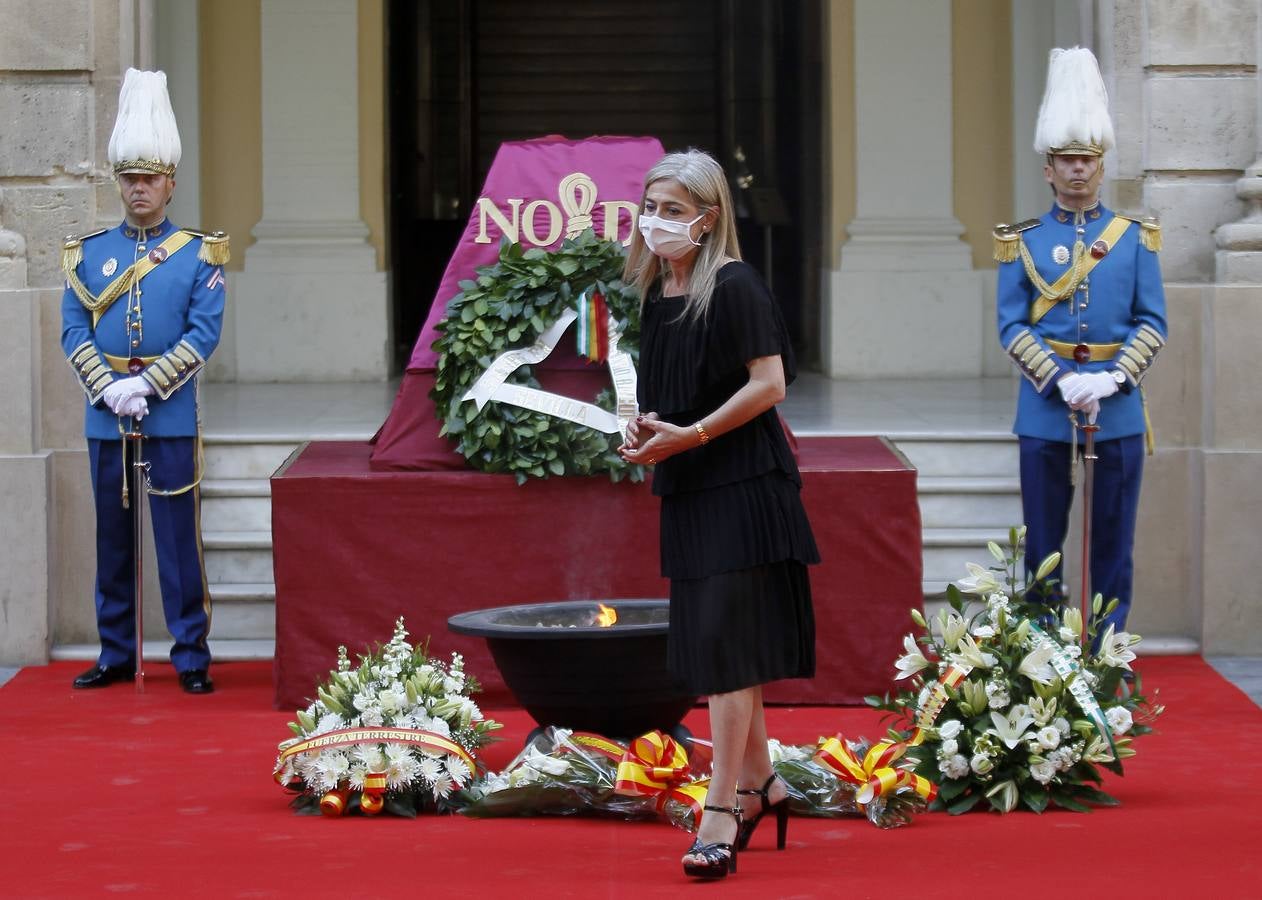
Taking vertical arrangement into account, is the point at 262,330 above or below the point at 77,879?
above

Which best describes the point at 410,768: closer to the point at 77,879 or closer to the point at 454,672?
the point at 454,672

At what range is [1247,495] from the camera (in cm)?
798

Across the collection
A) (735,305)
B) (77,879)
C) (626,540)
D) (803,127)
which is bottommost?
(77,879)

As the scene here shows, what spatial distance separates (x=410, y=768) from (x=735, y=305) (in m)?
1.66

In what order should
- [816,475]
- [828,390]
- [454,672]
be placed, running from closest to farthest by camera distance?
[454,672]
[816,475]
[828,390]

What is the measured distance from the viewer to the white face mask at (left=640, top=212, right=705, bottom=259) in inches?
192

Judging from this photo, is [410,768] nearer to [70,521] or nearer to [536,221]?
[536,221]

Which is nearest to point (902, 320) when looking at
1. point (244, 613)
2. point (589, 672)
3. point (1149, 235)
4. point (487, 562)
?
point (1149, 235)

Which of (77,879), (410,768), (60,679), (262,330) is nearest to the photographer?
(77,879)

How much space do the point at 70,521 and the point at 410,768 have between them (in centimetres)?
326

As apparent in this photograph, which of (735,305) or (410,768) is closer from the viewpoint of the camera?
(735,305)

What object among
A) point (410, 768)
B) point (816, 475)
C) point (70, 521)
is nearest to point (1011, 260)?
point (816, 475)

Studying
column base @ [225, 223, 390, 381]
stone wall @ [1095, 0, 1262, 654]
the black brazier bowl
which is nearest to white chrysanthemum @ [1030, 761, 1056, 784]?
the black brazier bowl

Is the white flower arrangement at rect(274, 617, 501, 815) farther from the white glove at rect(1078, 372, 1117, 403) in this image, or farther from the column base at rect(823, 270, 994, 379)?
the column base at rect(823, 270, 994, 379)
